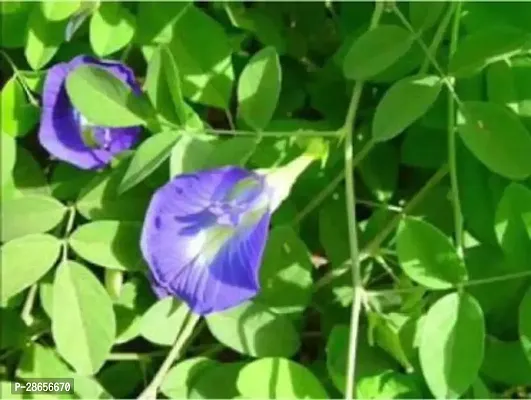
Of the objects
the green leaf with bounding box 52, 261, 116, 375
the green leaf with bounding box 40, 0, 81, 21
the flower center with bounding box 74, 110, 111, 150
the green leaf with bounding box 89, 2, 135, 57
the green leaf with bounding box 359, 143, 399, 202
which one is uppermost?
the green leaf with bounding box 40, 0, 81, 21

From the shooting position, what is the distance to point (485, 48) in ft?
3.15

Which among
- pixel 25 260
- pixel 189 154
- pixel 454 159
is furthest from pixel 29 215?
pixel 454 159

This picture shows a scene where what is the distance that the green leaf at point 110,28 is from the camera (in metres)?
1.04

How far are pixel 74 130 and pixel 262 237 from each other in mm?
220

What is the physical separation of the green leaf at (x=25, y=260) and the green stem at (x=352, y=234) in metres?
0.25

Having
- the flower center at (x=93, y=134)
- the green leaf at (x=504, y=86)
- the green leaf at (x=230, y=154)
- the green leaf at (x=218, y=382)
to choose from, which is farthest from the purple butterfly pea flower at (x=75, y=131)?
the green leaf at (x=504, y=86)

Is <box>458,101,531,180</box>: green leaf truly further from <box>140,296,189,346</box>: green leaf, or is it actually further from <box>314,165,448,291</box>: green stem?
<box>140,296,189,346</box>: green leaf

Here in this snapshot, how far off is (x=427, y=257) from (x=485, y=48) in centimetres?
18

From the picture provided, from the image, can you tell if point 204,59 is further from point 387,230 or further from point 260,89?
point 387,230

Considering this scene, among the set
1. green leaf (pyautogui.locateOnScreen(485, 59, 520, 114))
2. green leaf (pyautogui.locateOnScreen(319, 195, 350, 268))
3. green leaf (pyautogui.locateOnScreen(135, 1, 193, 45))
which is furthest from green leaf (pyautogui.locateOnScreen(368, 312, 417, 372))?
green leaf (pyautogui.locateOnScreen(135, 1, 193, 45))

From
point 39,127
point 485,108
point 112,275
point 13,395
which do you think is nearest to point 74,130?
point 39,127

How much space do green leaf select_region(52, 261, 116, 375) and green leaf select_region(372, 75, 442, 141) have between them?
27cm

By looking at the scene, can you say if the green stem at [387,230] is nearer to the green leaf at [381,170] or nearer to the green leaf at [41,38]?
the green leaf at [381,170]

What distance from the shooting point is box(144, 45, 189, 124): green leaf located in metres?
0.98
